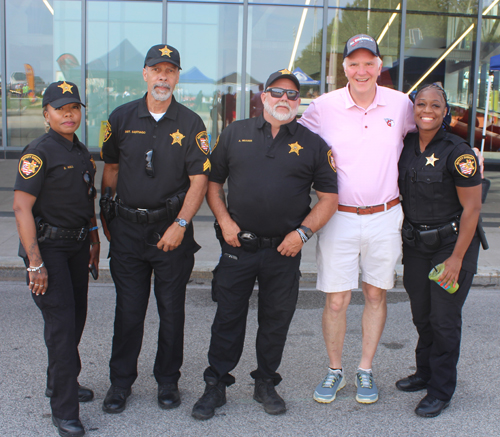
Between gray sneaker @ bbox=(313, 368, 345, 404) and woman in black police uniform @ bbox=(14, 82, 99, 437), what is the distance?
1403 mm

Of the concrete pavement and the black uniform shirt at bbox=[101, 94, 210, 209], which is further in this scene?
the black uniform shirt at bbox=[101, 94, 210, 209]

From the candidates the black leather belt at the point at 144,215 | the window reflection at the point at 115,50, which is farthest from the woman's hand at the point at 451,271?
the window reflection at the point at 115,50

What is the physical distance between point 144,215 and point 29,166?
673 millimetres

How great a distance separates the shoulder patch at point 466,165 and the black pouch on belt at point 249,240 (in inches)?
47.4

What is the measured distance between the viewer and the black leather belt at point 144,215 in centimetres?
313

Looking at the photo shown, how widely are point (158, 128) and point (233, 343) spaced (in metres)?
1.34

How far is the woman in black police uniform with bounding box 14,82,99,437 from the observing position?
9.22ft

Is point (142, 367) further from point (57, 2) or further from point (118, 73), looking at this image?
point (57, 2)

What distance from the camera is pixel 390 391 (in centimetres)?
348

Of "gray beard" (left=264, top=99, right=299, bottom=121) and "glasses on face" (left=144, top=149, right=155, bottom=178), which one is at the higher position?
"gray beard" (left=264, top=99, right=299, bottom=121)

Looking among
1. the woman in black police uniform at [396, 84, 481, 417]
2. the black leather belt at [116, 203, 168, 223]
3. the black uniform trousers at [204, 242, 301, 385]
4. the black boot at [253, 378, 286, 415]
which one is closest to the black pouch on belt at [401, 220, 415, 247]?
the woman in black police uniform at [396, 84, 481, 417]

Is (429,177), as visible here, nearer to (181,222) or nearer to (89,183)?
(181,222)

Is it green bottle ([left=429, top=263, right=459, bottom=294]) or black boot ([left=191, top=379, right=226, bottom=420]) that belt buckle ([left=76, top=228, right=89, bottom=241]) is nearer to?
black boot ([left=191, top=379, right=226, bottom=420])

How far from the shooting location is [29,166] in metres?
2.80
